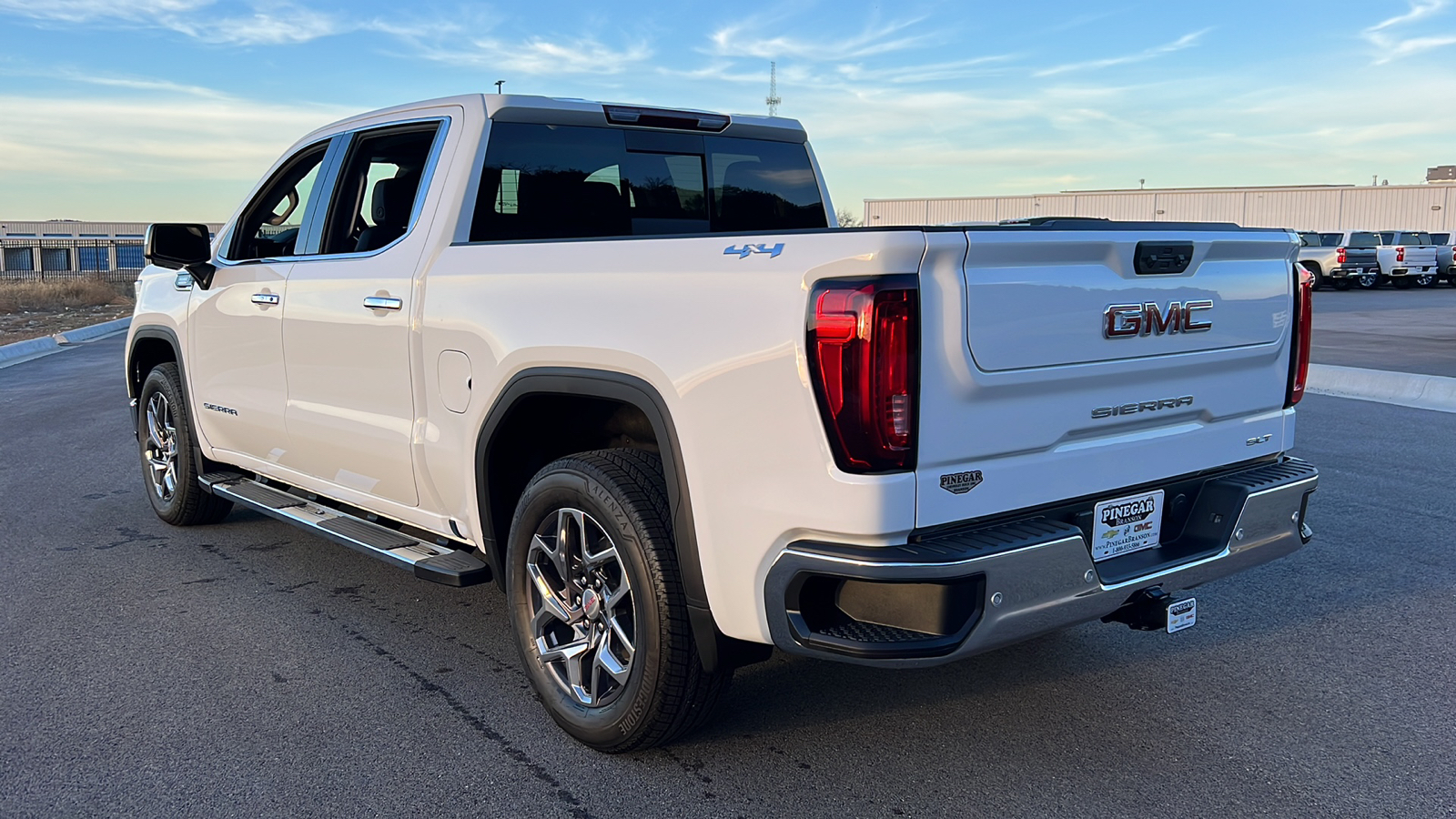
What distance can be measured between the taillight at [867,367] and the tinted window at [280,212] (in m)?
3.25

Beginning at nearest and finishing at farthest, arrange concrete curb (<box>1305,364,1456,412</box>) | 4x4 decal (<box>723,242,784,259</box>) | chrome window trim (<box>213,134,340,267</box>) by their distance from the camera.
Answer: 4x4 decal (<box>723,242,784,259</box>) → chrome window trim (<box>213,134,340,267</box>) → concrete curb (<box>1305,364,1456,412</box>)

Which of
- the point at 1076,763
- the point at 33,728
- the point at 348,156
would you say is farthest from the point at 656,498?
the point at 348,156

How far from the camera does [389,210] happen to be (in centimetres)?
477

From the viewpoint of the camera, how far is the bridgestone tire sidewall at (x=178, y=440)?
6219 mm

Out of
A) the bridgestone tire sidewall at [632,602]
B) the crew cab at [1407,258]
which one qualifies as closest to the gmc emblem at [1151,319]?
the bridgestone tire sidewall at [632,602]

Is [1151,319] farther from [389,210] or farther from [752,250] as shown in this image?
[389,210]

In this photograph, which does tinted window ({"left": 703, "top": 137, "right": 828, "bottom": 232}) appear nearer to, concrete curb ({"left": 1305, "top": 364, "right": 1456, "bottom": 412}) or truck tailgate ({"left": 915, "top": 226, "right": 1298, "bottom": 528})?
truck tailgate ({"left": 915, "top": 226, "right": 1298, "bottom": 528})

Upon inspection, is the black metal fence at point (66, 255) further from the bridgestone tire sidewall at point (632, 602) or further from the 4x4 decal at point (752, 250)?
the 4x4 decal at point (752, 250)

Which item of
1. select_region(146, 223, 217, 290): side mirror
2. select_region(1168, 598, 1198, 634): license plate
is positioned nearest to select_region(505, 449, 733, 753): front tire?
select_region(1168, 598, 1198, 634): license plate

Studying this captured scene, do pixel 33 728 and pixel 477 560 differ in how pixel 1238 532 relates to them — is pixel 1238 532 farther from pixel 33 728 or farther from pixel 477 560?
pixel 33 728

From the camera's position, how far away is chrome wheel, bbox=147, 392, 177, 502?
256 inches

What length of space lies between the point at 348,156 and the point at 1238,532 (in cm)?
376

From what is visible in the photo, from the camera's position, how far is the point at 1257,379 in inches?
150

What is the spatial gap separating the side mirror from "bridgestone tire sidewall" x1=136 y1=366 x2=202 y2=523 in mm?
823
